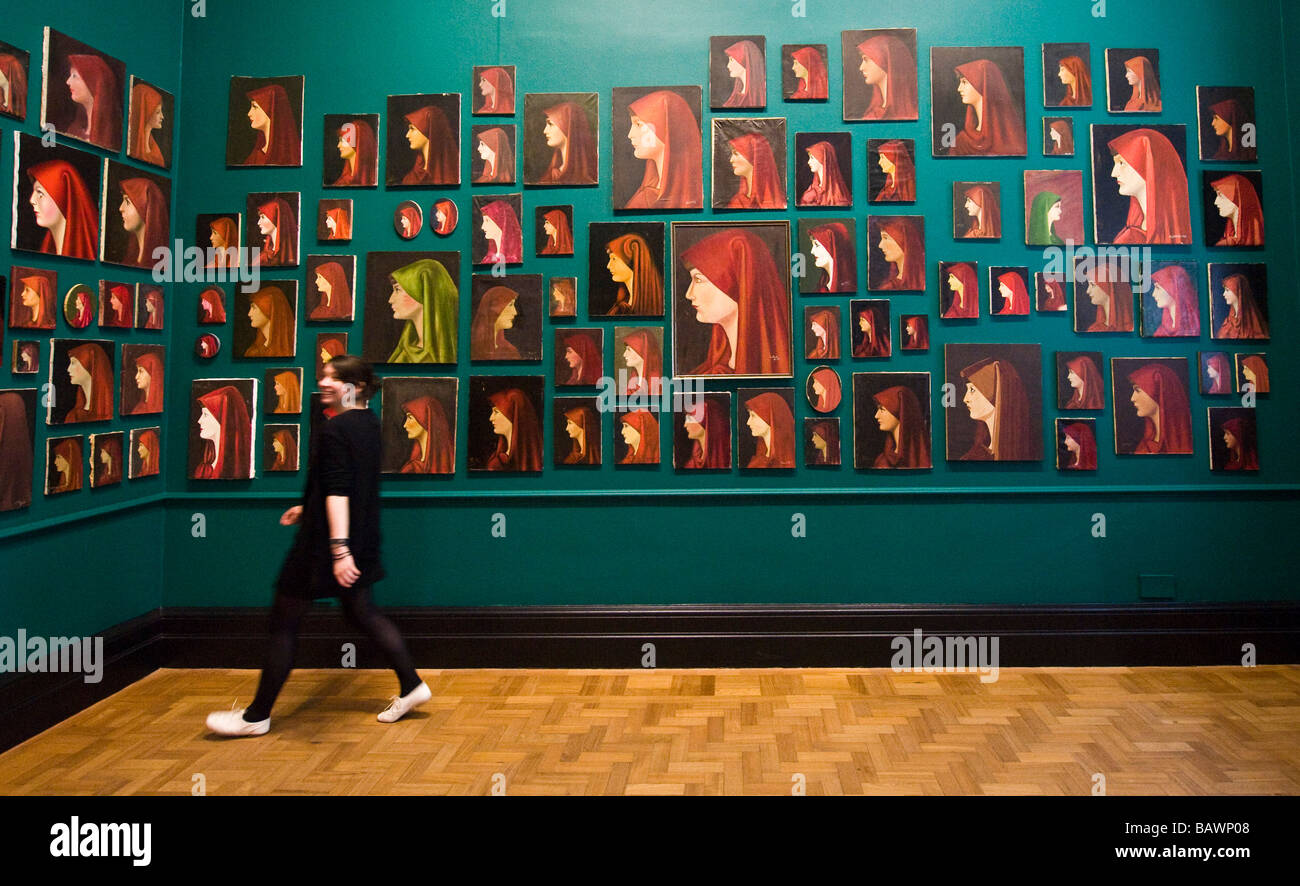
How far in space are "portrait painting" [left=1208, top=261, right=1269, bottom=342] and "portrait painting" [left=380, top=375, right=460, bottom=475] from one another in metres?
4.69

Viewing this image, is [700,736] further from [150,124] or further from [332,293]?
[150,124]

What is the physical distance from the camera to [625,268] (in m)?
4.99

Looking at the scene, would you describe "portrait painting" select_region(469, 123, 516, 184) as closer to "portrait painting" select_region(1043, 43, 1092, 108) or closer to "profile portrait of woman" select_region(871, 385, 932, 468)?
"profile portrait of woman" select_region(871, 385, 932, 468)

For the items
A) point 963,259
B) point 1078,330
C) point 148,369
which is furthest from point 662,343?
point 148,369

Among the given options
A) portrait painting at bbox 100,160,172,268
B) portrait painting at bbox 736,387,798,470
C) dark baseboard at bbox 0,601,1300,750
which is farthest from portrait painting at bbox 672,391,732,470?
portrait painting at bbox 100,160,172,268

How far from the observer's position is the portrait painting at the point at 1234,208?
196 inches

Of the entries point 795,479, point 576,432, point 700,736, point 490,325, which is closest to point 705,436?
point 795,479

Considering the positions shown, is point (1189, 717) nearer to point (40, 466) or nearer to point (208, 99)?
point (40, 466)

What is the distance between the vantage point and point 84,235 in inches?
168

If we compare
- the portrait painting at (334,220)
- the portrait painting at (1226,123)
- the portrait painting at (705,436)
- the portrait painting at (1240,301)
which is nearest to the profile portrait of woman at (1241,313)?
the portrait painting at (1240,301)

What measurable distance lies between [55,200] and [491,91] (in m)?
2.39

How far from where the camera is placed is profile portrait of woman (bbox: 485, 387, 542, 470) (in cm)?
499

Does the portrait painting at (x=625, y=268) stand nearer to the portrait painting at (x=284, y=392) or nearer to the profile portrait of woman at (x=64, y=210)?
the portrait painting at (x=284, y=392)

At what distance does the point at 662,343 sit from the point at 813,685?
2193 mm
